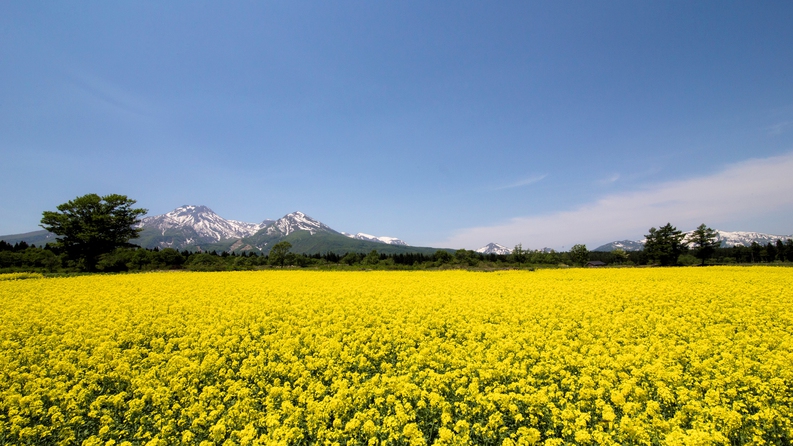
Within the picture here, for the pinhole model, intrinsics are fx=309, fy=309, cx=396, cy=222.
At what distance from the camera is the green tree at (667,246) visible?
76.7m

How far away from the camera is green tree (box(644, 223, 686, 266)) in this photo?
76.7 meters

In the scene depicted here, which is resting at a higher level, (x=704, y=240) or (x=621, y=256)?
(x=704, y=240)

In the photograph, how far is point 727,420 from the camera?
4953mm

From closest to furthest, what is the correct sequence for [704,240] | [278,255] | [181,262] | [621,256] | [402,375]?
[402,375], [181,262], [704,240], [278,255], [621,256]

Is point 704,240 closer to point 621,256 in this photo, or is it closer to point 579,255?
point 579,255

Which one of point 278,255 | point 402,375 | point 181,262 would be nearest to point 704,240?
point 402,375

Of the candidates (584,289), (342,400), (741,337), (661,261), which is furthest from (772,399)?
(661,261)

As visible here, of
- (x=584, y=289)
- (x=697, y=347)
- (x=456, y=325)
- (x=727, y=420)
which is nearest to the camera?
(x=727, y=420)

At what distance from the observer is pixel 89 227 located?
46.4 metres

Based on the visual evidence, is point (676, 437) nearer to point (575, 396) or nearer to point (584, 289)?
point (575, 396)

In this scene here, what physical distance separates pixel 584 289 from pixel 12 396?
22862 mm

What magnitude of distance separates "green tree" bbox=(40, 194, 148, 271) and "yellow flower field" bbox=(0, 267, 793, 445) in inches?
1742

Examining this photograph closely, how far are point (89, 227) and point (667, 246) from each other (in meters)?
118

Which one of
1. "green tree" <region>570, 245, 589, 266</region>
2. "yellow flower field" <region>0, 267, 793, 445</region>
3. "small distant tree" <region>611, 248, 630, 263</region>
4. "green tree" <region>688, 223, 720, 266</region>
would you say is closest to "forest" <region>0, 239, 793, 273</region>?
"green tree" <region>570, 245, 589, 266</region>
